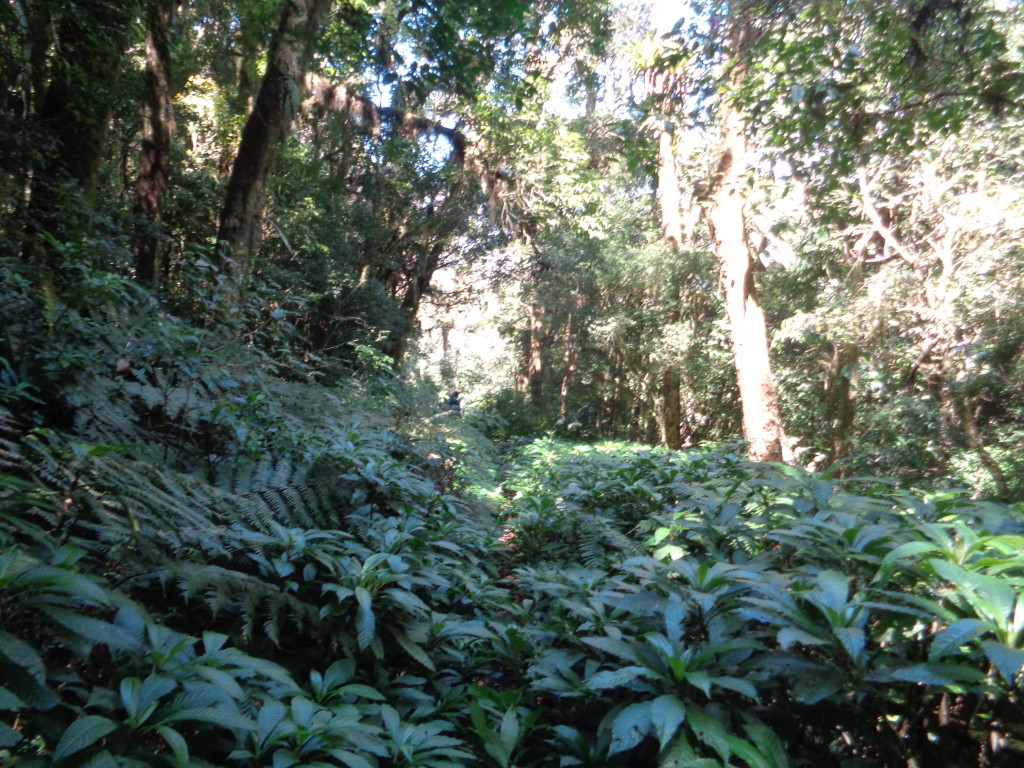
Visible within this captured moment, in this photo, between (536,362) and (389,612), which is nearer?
(389,612)

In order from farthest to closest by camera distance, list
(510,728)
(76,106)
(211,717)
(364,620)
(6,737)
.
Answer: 1. (76,106)
2. (364,620)
3. (510,728)
4. (211,717)
5. (6,737)

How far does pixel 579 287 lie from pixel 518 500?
1081cm

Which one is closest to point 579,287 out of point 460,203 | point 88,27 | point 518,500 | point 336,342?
point 460,203

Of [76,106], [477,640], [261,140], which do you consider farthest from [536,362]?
[477,640]

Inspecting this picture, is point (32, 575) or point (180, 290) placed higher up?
point (180, 290)

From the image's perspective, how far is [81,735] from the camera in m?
1.50

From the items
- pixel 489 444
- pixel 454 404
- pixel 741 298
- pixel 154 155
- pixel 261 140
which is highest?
pixel 154 155

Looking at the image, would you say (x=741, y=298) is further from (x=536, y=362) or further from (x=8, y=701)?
(x=536, y=362)

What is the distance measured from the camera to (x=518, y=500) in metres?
6.80

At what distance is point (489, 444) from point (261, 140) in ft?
17.0

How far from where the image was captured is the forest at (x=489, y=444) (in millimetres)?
1858

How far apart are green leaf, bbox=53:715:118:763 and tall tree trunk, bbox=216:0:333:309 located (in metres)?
5.94

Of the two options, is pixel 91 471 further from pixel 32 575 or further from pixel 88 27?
pixel 88 27

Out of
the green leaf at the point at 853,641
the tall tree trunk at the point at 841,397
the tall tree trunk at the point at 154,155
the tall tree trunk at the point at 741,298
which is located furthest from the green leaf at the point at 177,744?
the tall tree trunk at the point at 841,397
